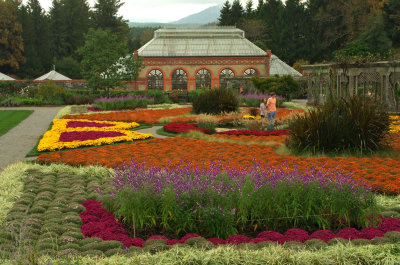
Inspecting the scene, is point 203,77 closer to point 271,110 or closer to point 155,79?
point 155,79

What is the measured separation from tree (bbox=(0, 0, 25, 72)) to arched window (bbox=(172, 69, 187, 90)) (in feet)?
84.2

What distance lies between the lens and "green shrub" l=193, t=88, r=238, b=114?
21.2 metres

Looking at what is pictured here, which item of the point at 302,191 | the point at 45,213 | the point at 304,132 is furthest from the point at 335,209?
the point at 304,132

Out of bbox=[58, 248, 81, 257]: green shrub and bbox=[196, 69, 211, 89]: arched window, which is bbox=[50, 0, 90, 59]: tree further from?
bbox=[58, 248, 81, 257]: green shrub

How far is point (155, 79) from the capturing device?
47.6 meters

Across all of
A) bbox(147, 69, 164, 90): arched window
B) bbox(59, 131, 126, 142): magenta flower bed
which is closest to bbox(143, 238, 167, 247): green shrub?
bbox(59, 131, 126, 142): magenta flower bed

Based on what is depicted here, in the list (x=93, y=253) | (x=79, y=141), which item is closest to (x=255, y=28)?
(x=79, y=141)

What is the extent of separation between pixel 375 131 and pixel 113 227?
7311 millimetres

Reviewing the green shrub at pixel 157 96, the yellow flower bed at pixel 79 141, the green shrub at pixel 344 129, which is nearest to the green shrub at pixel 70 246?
the green shrub at pixel 344 129

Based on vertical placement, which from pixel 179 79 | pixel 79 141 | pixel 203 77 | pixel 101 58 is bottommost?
pixel 79 141

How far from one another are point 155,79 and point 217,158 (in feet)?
124

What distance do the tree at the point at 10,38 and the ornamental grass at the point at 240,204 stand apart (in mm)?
60614

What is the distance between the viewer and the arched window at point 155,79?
47438 millimetres

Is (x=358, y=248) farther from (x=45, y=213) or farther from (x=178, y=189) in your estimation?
(x=45, y=213)
